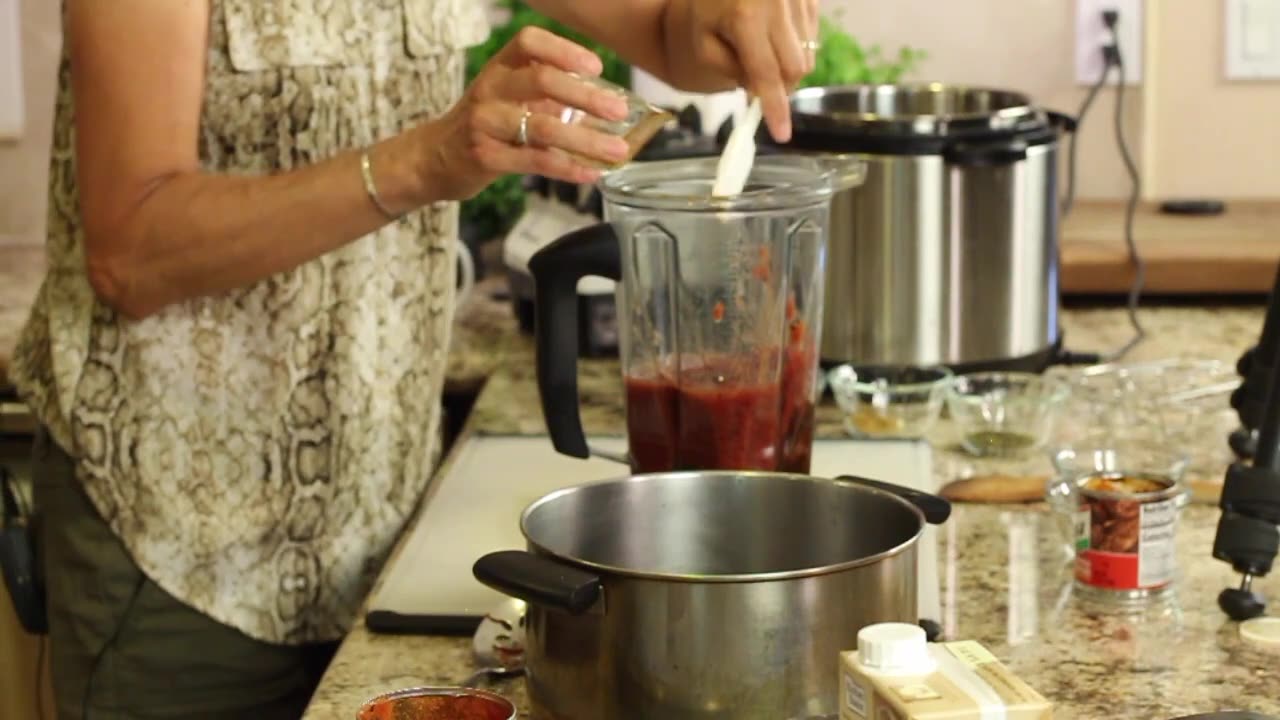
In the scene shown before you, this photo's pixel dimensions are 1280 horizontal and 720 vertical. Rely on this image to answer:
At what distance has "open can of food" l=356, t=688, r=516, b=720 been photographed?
918 mm

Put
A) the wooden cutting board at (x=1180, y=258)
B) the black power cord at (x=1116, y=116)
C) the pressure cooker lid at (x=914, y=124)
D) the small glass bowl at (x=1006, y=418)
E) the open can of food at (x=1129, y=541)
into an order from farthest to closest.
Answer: the black power cord at (x=1116, y=116)
the wooden cutting board at (x=1180, y=258)
the pressure cooker lid at (x=914, y=124)
the small glass bowl at (x=1006, y=418)
the open can of food at (x=1129, y=541)

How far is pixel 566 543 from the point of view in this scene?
1038mm

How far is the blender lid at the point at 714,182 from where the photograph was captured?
1253mm

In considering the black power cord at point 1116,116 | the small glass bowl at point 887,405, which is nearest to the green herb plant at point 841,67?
the black power cord at point 1116,116

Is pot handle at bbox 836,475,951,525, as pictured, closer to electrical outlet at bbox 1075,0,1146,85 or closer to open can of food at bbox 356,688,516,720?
open can of food at bbox 356,688,516,720

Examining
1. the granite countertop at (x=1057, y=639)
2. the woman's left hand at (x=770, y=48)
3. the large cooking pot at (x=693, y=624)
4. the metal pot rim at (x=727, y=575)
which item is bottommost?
the granite countertop at (x=1057, y=639)

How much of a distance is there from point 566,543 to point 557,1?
2.25ft

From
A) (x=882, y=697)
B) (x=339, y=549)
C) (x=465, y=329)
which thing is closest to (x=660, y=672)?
(x=882, y=697)

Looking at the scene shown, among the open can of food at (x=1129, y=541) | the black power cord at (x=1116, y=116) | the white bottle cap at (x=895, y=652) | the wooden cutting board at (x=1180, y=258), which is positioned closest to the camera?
the white bottle cap at (x=895, y=652)

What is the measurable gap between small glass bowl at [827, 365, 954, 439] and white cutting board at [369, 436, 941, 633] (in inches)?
2.2

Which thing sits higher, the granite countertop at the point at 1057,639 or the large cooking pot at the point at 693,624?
the large cooking pot at the point at 693,624

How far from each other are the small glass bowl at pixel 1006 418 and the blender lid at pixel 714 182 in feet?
1.04

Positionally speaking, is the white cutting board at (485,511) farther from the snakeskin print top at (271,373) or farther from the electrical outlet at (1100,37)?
the electrical outlet at (1100,37)

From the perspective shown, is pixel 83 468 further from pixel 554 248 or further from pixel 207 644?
pixel 554 248
